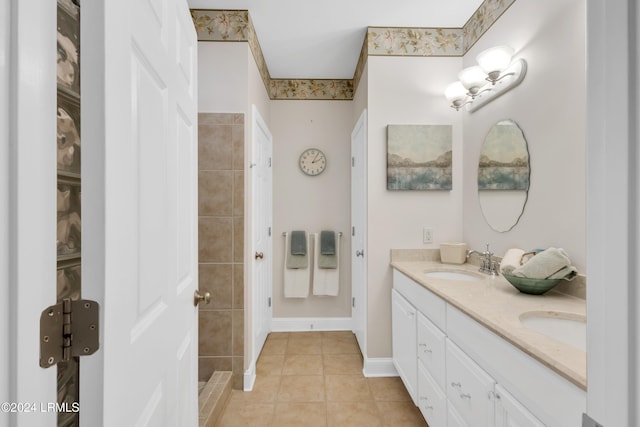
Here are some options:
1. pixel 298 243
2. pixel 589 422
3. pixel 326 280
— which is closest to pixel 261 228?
pixel 298 243

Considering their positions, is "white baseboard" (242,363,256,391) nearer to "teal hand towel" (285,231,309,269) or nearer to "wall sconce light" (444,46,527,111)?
"teal hand towel" (285,231,309,269)

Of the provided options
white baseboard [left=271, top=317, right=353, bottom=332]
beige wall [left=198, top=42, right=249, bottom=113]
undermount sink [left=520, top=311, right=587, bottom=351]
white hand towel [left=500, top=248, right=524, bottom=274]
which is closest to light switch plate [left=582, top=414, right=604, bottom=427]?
undermount sink [left=520, top=311, right=587, bottom=351]

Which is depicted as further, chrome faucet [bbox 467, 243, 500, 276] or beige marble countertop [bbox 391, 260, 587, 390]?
chrome faucet [bbox 467, 243, 500, 276]

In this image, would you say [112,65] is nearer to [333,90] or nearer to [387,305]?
[387,305]

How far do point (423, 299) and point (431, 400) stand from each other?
0.50 metres

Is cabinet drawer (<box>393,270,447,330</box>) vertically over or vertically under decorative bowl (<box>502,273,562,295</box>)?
under

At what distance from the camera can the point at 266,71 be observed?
3021 millimetres

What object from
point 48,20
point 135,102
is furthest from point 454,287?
point 48,20

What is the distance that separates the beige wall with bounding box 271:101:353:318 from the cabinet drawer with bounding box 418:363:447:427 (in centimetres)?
159

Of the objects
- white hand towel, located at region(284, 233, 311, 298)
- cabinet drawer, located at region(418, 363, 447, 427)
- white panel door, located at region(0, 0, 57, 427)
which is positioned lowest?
cabinet drawer, located at region(418, 363, 447, 427)

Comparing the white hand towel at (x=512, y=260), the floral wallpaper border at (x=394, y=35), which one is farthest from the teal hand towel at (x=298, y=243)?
the white hand towel at (x=512, y=260)

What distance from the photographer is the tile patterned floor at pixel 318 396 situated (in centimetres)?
189

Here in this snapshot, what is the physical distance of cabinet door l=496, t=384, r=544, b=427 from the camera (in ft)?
2.92

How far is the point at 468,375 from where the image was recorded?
1.23 meters
